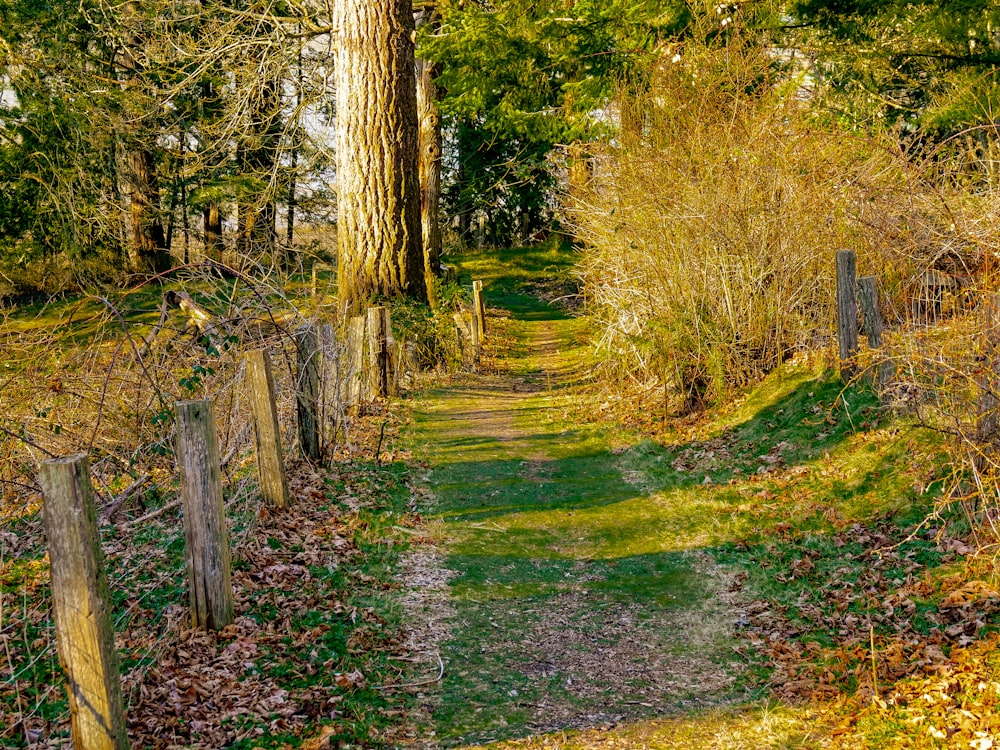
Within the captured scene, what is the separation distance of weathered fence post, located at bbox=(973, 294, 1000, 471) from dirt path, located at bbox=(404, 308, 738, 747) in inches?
81.4

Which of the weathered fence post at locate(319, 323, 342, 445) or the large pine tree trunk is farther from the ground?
the large pine tree trunk

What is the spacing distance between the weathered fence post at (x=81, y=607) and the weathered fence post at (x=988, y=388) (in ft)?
18.2

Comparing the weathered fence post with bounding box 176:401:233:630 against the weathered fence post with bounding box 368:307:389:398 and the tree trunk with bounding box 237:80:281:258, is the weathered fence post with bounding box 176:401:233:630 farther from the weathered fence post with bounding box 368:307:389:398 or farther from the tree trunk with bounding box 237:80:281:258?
the tree trunk with bounding box 237:80:281:258

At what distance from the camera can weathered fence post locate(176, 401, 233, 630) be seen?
5.45 meters

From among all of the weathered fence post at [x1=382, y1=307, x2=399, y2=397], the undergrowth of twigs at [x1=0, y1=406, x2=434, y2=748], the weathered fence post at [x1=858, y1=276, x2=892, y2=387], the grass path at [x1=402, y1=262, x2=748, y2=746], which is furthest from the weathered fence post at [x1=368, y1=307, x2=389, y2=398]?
the weathered fence post at [x1=858, y1=276, x2=892, y2=387]

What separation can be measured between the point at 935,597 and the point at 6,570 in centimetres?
640

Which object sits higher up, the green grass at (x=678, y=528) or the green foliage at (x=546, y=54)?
the green foliage at (x=546, y=54)

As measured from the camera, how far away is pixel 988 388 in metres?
6.16

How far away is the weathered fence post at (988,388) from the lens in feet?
20.2

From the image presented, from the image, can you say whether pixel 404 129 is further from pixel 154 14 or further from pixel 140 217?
pixel 140 217

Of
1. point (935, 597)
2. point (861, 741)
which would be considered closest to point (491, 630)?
point (861, 741)

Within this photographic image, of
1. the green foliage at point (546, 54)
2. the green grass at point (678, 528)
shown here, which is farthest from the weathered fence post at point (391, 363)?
the green foliage at point (546, 54)

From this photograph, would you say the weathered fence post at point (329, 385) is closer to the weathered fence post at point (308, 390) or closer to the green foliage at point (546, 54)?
the weathered fence post at point (308, 390)

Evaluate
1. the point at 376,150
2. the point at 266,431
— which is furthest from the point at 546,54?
the point at 266,431
